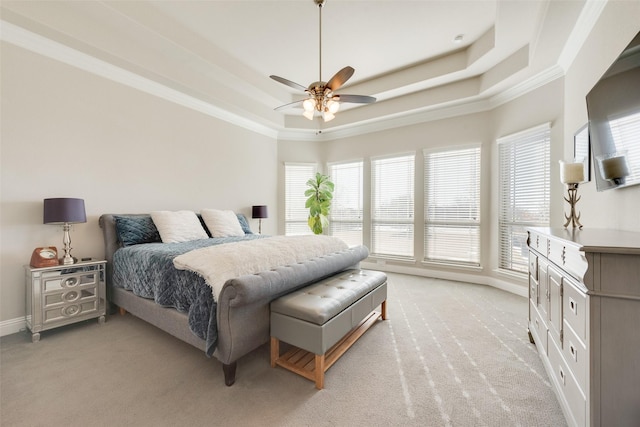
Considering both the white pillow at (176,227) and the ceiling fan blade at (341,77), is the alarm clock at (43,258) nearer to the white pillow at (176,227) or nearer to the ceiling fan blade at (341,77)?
the white pillow at (176,227)

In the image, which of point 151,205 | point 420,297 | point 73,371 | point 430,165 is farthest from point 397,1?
point 73,371

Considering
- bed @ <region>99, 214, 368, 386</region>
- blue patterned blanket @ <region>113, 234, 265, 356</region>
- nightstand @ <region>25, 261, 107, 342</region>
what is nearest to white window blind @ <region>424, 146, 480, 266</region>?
bed @ <region>99, 214, 368, 386</region>

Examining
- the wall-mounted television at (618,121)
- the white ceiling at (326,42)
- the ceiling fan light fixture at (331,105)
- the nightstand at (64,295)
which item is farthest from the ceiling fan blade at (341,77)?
the nightstand at (64,295)

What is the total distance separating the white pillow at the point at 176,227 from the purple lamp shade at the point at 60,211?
2.65 feet

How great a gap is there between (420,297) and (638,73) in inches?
116

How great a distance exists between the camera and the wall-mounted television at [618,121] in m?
1.47

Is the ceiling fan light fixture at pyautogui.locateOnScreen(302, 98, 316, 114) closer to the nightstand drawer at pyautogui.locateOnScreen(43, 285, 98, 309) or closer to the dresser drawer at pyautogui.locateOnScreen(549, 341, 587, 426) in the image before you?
the dresser drawer at pyautogui.locateOnScreen(549, 341, 587, 426)

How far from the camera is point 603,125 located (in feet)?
5.86

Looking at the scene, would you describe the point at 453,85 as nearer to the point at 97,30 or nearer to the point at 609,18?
the point at 609,18

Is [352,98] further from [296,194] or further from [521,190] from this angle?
[296,194]

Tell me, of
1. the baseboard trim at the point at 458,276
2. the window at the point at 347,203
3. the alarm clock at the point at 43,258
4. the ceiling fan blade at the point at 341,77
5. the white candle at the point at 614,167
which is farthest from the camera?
the window at the point at 347,203

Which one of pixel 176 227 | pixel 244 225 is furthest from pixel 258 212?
pixel 176 227

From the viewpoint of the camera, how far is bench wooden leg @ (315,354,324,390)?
70.0 inches

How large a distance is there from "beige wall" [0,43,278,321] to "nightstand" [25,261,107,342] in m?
0.43
